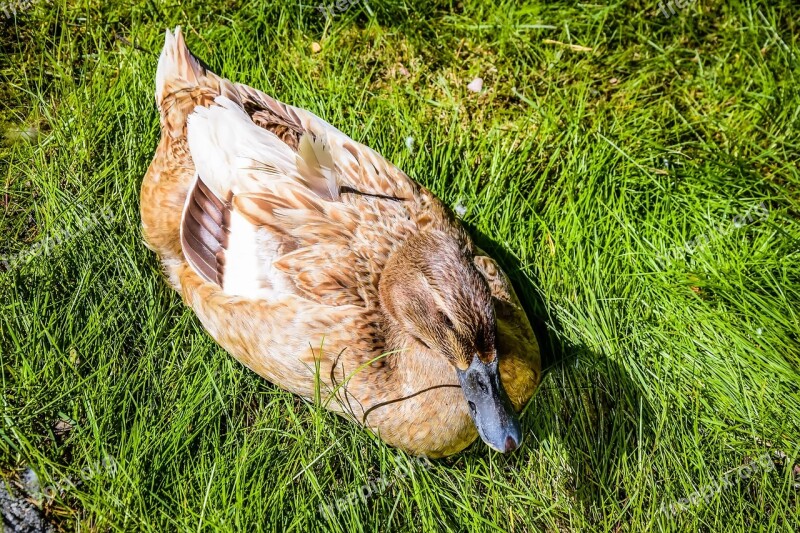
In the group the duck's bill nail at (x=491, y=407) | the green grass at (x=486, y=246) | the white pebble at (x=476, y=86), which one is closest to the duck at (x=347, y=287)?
the duck's bill nail at (x=491, y=407)

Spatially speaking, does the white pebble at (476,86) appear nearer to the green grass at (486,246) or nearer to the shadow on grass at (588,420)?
the green grass at (486,246)

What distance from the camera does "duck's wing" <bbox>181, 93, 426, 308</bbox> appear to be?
293cm

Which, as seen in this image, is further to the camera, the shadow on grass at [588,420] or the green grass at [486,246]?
the shadow on grass at [588,420]

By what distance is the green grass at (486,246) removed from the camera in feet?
10.2

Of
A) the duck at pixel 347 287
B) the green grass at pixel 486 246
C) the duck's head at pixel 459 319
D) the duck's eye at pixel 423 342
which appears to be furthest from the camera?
the green grass at pixel 486 246

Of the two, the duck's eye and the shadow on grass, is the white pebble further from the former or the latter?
the duck's eye

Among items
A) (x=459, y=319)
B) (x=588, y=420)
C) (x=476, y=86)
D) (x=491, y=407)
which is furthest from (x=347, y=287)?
(x=476, y=86)

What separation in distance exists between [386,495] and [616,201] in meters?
1.97

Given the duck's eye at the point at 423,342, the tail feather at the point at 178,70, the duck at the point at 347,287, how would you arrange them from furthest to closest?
the tail feather at the point at 178,70, the duck's eye at the point at 423,342, the duck at the point at 347,287

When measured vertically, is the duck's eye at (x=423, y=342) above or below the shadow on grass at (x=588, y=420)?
above

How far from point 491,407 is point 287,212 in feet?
3.78

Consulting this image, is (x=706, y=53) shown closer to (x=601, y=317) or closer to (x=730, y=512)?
(x=601, y=317)

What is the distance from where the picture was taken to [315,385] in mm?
Answer: 2949

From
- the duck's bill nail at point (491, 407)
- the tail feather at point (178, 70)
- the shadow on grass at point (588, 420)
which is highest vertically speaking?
the tail feather at point (178, 70)
